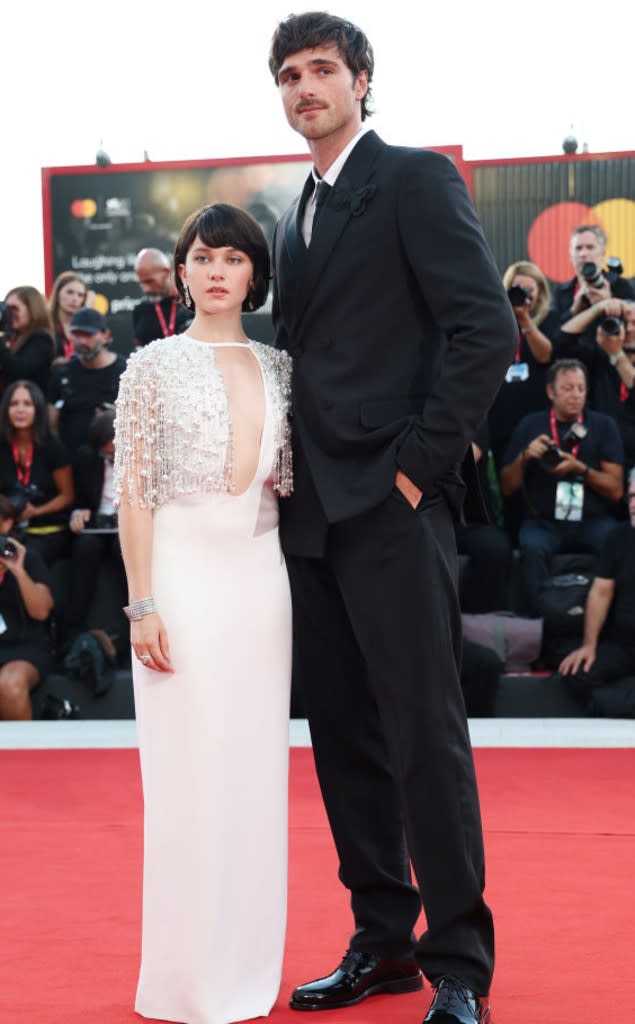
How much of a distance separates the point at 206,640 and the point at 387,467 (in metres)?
0.47

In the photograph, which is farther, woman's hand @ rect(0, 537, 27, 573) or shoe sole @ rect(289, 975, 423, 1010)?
woman's hand @ rect(0, 537, 27, 573)

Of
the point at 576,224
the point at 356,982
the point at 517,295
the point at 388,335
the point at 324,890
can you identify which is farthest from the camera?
the point at 576,224

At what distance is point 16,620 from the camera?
6.19 m

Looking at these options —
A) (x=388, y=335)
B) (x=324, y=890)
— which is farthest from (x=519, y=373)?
(x=388, y=335)

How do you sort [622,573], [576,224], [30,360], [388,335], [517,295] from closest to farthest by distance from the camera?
[388,335] < [622,573] < [517,295] < [30,360] < [576,224]

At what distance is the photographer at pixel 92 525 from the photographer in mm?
6469

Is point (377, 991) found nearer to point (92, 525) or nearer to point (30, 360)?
point (92, 525)

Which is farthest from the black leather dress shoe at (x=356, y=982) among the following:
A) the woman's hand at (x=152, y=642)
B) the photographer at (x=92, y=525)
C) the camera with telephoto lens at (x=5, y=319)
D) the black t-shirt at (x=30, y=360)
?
the camera with telephoto lens at (x=5, y=319)

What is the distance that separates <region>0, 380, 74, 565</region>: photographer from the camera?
21.5 feet

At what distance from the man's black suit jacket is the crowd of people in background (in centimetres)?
334

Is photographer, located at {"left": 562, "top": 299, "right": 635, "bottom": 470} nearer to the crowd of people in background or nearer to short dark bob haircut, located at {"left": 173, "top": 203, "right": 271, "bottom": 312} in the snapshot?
the crowd of people in background

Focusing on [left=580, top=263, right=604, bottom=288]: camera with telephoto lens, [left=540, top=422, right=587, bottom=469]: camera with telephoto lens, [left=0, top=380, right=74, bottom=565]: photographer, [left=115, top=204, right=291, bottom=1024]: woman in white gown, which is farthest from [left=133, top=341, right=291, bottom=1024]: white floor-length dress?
[left=580, top=263, right=604, bottom=288]: camera with telephoto lens

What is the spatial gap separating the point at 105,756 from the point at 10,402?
186cm

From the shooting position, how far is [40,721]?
6.23m
